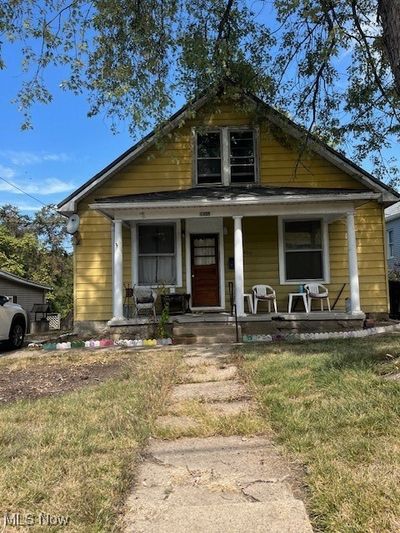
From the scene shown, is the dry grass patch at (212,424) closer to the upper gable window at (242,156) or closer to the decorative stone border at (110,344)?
the decorative stone border at (110,344)

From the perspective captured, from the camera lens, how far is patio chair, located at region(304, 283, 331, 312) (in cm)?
1194

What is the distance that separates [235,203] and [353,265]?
3.06 m

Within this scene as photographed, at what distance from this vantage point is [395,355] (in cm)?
636

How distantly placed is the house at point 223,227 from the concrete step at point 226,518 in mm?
9726

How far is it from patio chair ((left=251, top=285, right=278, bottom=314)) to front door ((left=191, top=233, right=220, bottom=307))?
1.09 metres

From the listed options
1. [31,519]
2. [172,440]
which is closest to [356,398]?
[172,440]

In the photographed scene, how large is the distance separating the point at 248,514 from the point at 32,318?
88.1 ft

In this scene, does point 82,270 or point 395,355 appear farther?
point 82,270

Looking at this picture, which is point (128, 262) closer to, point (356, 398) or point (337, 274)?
point (337, 274)

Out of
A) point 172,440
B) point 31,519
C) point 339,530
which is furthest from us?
point 172,440

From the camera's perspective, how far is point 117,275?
458 inches

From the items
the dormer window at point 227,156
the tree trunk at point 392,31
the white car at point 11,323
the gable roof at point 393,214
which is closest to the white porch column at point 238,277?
the dormer window at point 227,156

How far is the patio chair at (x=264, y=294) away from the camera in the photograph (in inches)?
467

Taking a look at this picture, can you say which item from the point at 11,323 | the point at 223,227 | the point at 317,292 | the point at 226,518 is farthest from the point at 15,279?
the point at 226,518
